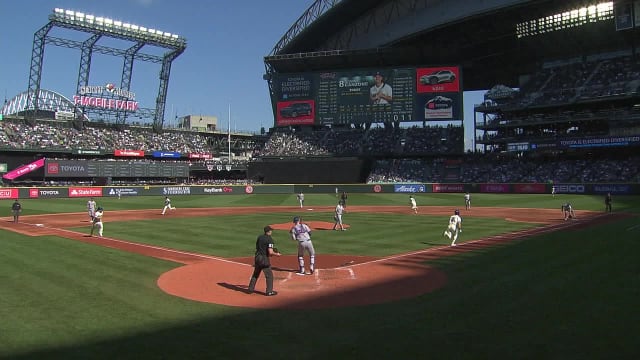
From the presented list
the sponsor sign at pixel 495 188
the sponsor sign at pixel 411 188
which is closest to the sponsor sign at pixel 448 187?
the sponsor sign at pixel 411 188

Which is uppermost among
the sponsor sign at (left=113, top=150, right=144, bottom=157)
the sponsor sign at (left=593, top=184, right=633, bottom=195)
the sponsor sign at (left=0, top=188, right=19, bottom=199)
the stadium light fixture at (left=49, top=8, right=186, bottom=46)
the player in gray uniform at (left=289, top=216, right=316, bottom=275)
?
the stadium light fixture at (left=49, top=8, right=186, bottom=46)

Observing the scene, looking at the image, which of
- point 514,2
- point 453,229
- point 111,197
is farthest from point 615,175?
point 111,197

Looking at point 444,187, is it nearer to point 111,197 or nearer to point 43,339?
point 111,197

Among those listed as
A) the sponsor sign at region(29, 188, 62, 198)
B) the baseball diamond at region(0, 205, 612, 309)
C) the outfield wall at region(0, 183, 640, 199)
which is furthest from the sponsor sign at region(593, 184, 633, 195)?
the sponsor sign at region(29, 188, 62, 198)

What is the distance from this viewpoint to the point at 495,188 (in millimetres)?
66500

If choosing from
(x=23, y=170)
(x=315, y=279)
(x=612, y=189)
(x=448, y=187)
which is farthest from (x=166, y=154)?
(x=315, y=279)

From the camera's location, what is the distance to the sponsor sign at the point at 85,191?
63.8 meters

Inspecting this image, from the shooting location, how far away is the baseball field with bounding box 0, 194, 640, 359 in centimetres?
859

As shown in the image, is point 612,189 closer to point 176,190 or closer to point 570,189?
point 570,189

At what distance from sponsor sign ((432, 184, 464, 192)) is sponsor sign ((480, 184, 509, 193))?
278cm

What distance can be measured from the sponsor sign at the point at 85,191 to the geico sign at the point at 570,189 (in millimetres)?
58077

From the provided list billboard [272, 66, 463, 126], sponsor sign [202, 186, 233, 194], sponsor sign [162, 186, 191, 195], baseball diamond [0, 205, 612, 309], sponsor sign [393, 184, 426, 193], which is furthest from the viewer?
billboard [272, 66, 463, 126]

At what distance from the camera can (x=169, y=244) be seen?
23125 mm

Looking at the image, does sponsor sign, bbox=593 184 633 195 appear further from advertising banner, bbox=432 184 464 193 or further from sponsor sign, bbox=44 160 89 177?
sponsor sign, bbox=44 160 89 177
